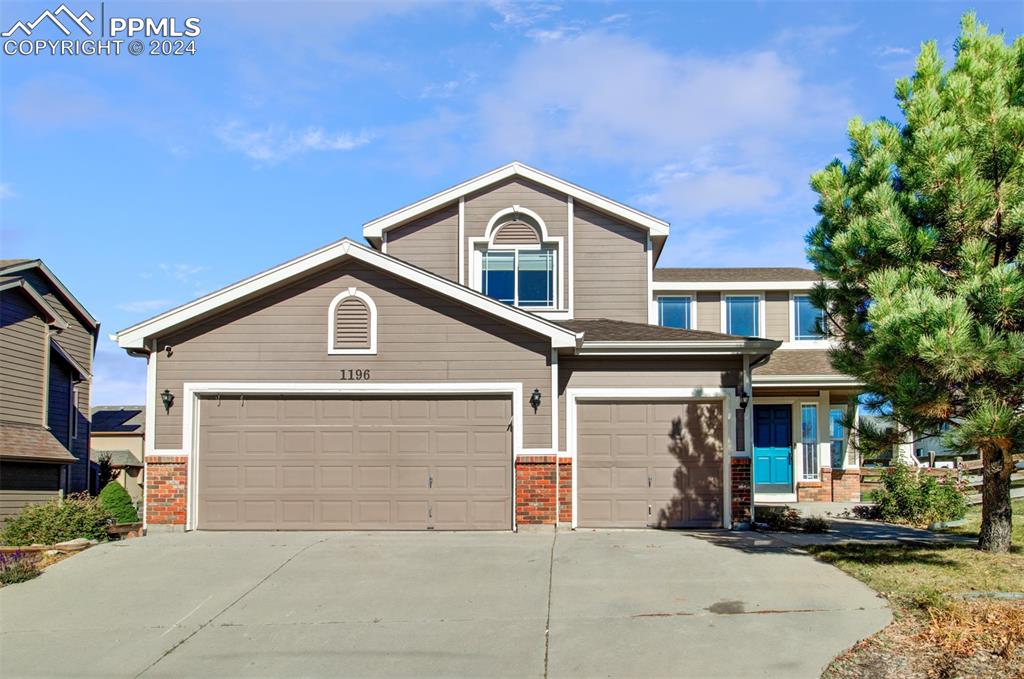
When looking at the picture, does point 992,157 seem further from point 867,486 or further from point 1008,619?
point 867,486

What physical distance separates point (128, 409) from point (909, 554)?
33.3 m

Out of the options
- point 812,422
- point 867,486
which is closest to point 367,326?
point 812,422

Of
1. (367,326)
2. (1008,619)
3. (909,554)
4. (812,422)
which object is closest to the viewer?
(1008,619)

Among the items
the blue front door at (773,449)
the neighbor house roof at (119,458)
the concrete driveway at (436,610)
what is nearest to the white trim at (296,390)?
the concrete driveway at (436,610)

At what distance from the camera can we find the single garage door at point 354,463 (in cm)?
1505

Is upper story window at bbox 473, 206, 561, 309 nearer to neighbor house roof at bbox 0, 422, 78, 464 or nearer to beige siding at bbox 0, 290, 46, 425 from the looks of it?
neighbor house roof at bbox 0, 422, 78, 464

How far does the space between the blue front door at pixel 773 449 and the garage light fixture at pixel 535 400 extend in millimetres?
8632

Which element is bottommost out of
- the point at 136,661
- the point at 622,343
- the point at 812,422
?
the point at 136,661

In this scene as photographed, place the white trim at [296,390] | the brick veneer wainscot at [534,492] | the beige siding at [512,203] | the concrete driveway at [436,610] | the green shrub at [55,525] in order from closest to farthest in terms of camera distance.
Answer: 1. the concrete driveway at [436,610]
2. the green shrub at [55,525]
3. the brick veneer wainscot at [534,492]
4. the white trim at [296,390]
5. the beige siding at [512,203]

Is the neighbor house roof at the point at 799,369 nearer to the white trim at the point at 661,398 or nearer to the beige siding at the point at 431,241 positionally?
the white trim at the point at 661,398

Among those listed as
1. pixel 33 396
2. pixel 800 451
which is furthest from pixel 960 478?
pixel 33 396

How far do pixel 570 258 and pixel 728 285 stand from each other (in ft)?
20.5

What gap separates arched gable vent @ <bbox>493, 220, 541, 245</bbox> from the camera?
1925 cm

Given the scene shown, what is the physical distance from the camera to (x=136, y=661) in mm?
9219
